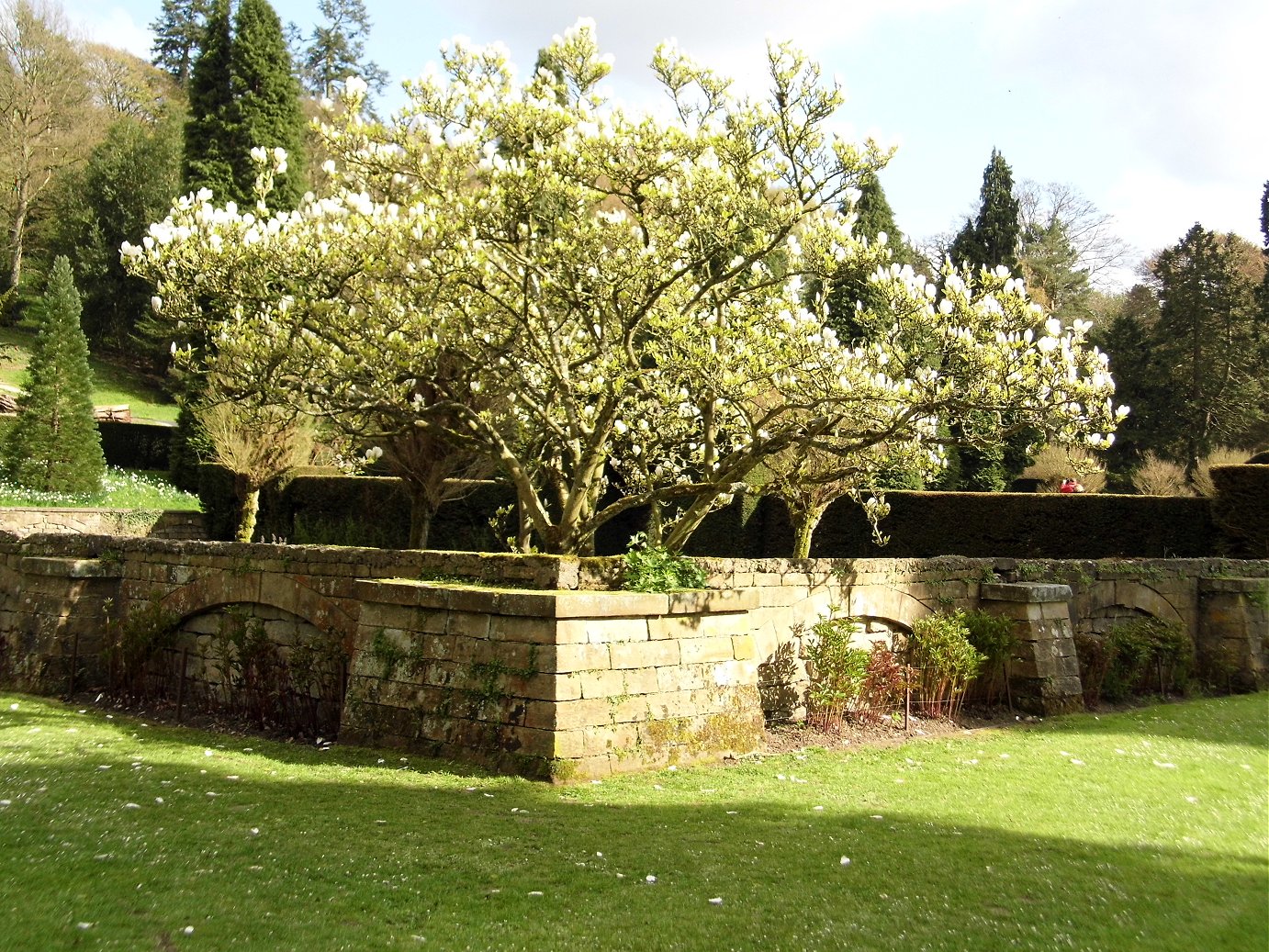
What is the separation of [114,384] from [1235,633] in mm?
36018

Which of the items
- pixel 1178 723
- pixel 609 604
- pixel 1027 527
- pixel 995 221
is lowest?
pixel 1178 723

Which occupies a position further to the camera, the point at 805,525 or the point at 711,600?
the point at 805,525

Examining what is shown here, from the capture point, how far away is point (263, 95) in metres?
29.2

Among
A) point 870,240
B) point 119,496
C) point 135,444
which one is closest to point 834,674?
point 870,240

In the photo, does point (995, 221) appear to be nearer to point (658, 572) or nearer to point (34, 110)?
point (658, 572)

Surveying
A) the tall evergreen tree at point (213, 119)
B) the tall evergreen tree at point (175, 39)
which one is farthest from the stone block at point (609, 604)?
the tall evergreen tree at point (175, 39)

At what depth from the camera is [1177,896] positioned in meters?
4.34

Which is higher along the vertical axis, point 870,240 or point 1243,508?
point 870,240

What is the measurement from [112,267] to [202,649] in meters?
33.0

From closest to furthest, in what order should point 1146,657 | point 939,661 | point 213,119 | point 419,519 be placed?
point 939,661 < point 1146,657 < point 419,519 < point 213,119

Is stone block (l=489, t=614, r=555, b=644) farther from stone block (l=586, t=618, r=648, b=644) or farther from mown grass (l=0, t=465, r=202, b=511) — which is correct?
mown grass (l=0, t=465, r=202, b=511)

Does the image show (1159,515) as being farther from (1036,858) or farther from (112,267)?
(112,267)

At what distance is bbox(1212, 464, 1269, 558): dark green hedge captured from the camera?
600 inches

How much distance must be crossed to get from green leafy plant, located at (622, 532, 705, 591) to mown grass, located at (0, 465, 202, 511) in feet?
52.5
